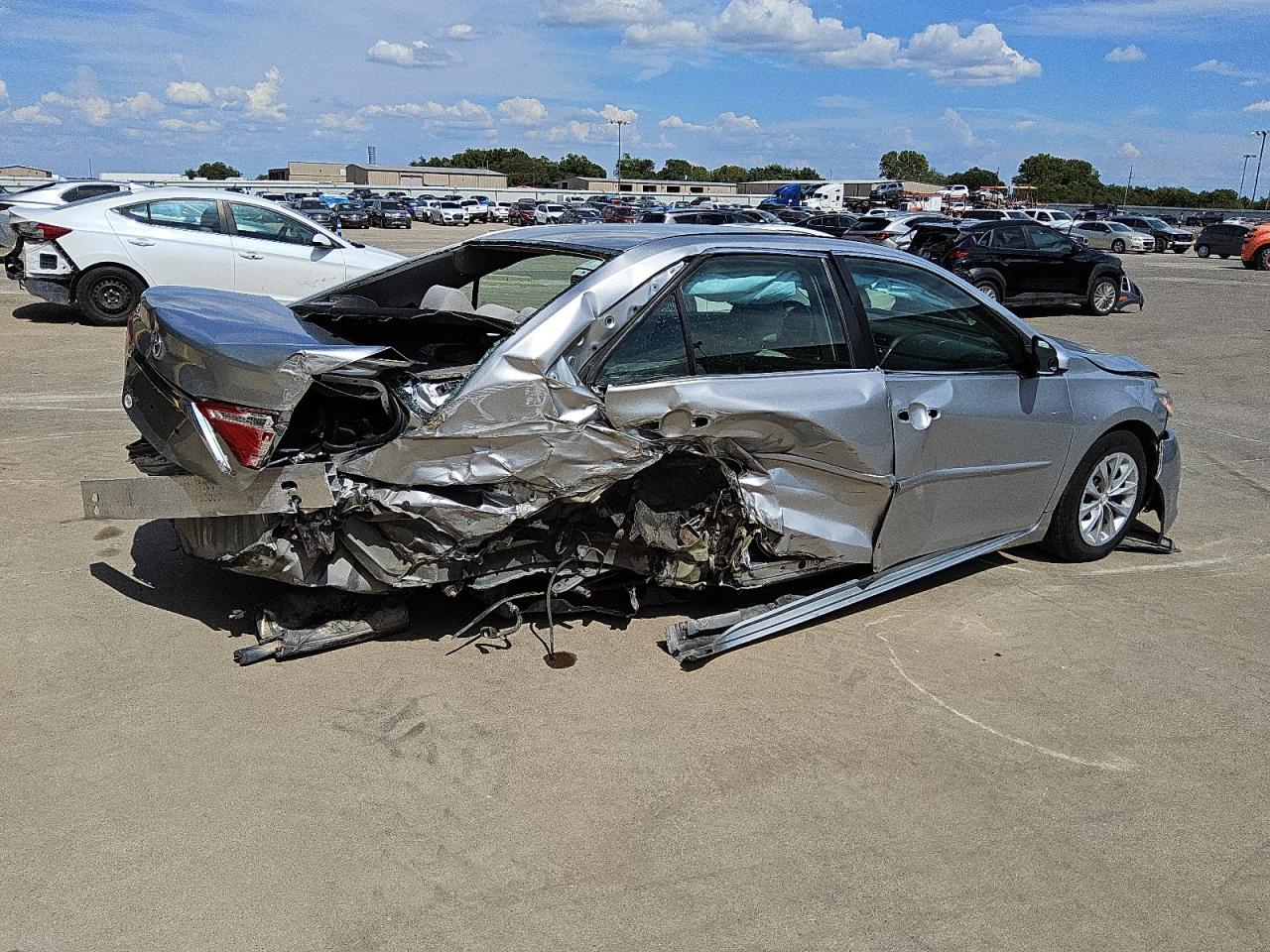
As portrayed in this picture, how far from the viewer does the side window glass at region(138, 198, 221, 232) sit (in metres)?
12.4

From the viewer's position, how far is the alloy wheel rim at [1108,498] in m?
5.55

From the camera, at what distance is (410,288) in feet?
18.3

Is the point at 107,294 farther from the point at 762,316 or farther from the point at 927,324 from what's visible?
the point at 927,324

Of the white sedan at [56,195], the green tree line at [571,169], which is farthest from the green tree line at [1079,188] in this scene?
the white sedan at [56,195]

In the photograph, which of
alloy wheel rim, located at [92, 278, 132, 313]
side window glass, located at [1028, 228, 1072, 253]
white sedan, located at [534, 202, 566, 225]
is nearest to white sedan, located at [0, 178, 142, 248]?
alloy wheel rim, located at [92, 278, 132, 313]

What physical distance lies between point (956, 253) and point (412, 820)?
56.7 ft

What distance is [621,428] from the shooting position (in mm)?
3980

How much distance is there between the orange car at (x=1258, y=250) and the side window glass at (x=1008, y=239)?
1872 centimetres

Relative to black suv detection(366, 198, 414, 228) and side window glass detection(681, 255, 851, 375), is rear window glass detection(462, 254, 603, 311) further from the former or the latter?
black suv detection(366, 198, 414, 228)

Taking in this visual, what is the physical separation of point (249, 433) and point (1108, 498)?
4.41 metres

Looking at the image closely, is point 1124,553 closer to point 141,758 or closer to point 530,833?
point 530,833

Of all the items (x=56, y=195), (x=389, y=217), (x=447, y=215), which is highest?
(x=447, y=215)

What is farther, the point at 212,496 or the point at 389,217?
the point at 389,217

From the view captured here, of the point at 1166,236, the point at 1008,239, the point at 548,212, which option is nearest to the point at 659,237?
the point at 1008,239
